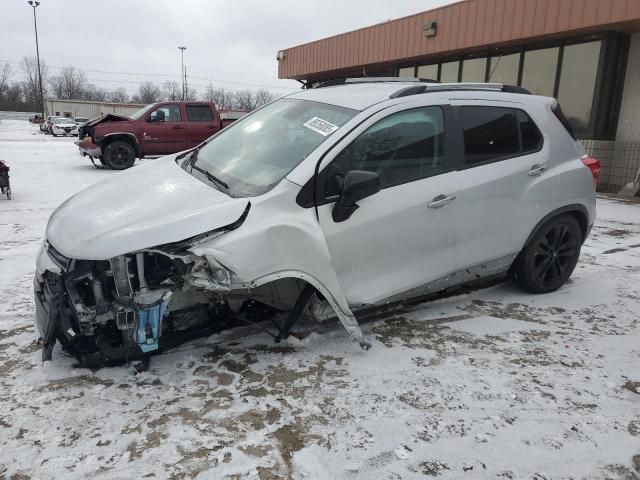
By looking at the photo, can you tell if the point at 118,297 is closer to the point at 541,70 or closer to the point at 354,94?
the point at 354,94

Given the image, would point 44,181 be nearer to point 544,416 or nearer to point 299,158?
point 299,158

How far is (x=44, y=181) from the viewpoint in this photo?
1015 centimetres

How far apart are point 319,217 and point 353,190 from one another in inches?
10.5

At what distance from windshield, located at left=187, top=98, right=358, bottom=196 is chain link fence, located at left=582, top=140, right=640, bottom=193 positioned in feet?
31.7

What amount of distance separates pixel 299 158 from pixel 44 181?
30.0ft

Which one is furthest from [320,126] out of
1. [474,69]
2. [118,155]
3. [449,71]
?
[449,71]

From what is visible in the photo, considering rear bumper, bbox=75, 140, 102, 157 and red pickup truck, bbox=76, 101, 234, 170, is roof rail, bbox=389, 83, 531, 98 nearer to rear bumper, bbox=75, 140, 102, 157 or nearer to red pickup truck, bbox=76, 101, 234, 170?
red pickup truck, bbox=76, 101, 234, 170

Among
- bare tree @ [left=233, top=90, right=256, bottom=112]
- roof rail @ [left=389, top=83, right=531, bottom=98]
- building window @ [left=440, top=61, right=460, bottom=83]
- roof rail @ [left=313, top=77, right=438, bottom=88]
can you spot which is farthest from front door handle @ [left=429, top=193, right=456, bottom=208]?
bare tree @ [left=233, top=90, right=256, bottom=112]

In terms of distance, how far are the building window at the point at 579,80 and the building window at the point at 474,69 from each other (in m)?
2.39

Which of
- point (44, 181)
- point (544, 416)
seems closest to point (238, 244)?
point (544, 416)

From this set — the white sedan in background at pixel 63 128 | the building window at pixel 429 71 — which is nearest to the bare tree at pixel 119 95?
the white sedan in background at pixel 63 128

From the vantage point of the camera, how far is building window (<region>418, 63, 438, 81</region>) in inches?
589

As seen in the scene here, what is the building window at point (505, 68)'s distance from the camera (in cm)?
1256

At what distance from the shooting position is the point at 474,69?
542 inches
